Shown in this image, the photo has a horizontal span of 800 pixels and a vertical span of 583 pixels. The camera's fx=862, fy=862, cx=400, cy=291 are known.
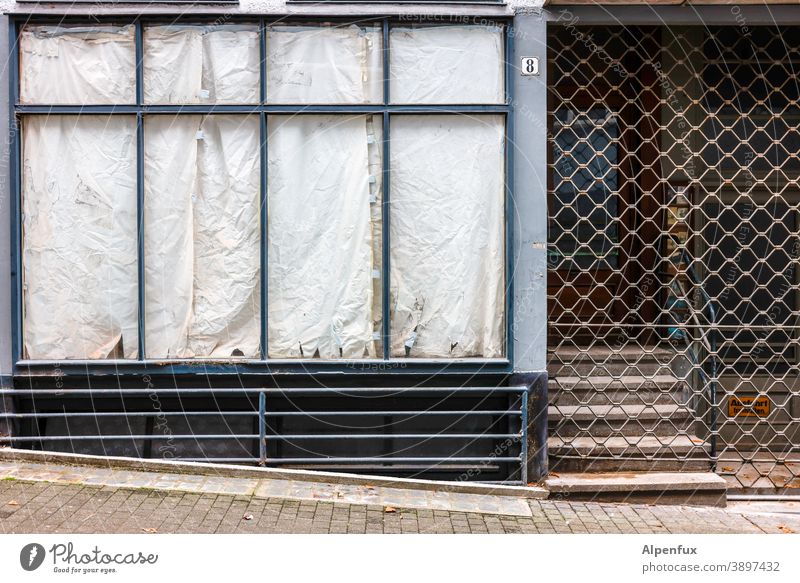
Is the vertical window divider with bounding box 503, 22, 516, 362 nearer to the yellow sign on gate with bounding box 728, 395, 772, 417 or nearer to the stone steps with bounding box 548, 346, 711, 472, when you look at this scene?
the stone steps with bounding box 548, 346, 711, 472

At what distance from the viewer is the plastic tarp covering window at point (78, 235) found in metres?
8.13

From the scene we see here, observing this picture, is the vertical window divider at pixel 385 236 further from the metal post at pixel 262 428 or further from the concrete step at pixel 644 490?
the concrete step at pixel 644 490

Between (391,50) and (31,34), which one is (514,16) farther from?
(31,34)

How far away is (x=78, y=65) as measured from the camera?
8.09 metres

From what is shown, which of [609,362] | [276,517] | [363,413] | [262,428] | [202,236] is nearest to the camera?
[276,517]

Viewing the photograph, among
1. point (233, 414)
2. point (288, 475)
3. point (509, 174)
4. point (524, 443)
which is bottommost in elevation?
point (288, 475)

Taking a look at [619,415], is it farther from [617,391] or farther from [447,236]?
[447,236]

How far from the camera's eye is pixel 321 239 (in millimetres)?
8188

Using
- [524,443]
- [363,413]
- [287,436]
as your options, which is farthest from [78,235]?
[524,443]

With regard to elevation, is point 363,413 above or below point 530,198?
below

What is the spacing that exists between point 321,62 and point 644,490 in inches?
196

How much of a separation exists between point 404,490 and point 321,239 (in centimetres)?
246

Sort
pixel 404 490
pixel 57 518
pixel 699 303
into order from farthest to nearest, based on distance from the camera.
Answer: pixel 699 303, pixel 404 490, pixel 57 518

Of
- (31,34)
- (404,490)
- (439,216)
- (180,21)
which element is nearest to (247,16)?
(180,21)
